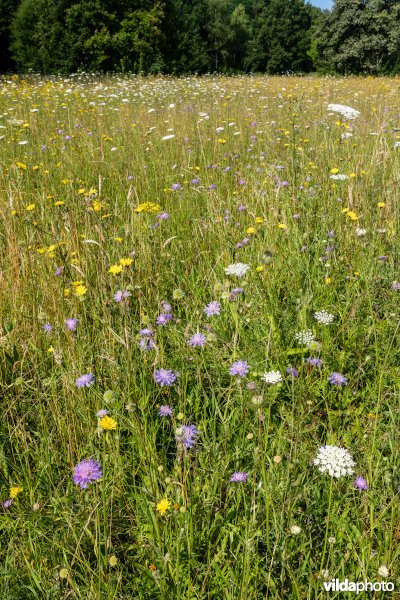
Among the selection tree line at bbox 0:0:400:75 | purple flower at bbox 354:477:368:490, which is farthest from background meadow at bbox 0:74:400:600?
tree line at bbox 0:0:400:75

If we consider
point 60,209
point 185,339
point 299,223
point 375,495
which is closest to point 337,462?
point 375,495

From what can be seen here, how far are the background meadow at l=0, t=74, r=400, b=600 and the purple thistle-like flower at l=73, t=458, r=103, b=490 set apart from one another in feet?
0.15

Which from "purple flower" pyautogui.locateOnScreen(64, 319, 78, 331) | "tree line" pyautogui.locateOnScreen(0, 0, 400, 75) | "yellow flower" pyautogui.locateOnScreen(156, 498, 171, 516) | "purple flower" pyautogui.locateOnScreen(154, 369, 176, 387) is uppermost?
"tree line" pyautogui.locateOnScreen(0, 0, 400, 75)

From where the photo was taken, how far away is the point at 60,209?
251cm

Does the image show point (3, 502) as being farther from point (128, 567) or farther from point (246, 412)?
point (246, 412)

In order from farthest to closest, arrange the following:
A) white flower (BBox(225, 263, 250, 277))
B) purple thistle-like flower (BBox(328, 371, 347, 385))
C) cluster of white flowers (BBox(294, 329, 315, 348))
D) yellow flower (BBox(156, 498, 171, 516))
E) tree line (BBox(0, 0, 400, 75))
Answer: tree line (BBox(0, 0, 400, 75)), white flower (BBox(225, 263, 250, 277)), cluster of white flowers (BBox(294, 329, 315, 348)), purple thistle-like flower (BBox(328, 371, 347, 385)), yellow flower (BBox(156, 498, 171, 516))

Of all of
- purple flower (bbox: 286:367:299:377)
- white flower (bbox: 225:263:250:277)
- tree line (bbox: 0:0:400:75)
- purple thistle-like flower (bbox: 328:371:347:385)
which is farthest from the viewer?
tree line (bbox: 0:0:400:75)

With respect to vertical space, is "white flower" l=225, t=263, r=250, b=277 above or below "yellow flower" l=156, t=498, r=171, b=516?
above

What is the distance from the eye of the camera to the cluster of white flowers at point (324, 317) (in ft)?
5.38

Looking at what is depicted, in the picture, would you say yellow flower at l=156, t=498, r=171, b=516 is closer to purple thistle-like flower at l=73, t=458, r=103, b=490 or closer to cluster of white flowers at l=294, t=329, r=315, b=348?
purple thistle-like flower at l=73, t=458, r=103, b=490

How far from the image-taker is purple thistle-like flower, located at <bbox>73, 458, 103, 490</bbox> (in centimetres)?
107

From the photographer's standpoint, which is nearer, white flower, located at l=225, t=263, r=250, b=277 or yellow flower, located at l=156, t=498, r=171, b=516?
yellow flower, located at l=156, t=498, r=171, b=516

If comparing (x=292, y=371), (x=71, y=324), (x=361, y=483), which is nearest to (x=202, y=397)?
(x=292, y=371)

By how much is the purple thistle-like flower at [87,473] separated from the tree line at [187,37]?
7241mm
